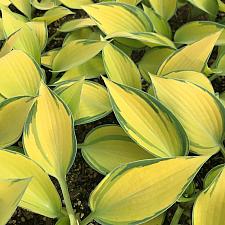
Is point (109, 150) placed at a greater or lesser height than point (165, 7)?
lesser

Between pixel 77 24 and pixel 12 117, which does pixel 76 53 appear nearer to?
pixel 77 24

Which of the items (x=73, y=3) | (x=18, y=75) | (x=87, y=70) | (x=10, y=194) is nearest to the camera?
(x=10, y=194)

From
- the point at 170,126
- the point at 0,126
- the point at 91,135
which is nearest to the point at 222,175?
the point at 170,126

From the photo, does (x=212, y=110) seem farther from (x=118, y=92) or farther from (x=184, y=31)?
(x=184, y=31)

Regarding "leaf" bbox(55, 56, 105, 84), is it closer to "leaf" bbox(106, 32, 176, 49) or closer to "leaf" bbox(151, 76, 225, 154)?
"leaf" bbox(106, 32, 176, 49)

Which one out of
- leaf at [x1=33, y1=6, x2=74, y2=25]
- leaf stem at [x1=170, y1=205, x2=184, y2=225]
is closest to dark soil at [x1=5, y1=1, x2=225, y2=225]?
leaf stem at [x1=170, y1=205, x2=184, y2=225]

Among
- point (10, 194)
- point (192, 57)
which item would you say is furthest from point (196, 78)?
point (10, 194)

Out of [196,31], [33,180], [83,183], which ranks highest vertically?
[196,31]

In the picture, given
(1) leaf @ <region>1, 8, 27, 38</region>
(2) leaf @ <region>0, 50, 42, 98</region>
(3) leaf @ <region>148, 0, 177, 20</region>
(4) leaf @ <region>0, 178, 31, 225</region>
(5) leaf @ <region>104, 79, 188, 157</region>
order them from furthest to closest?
1. (3) leaf @ <region>148, 0, 177, 20</region>
2. (1) leaf @ <region>1, 8, 27, 38</region>
3. (2) leaf @ <region>0, 50, 42, 98</region>
4. (5) leaf @ <region>104, 79, 188, 157</region>
5. (4) leaf @ <region>0, 178, 31, 225</region>
